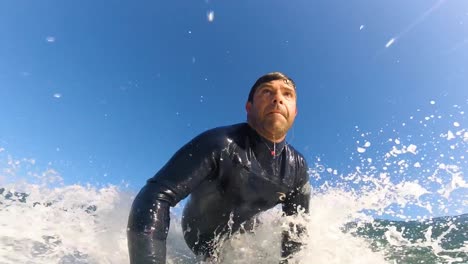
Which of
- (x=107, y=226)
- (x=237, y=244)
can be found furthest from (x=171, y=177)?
(x=107, y=226)

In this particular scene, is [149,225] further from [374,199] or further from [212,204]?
[374,199]

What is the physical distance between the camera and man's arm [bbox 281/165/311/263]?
4.05 meters

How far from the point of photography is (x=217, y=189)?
3512mm

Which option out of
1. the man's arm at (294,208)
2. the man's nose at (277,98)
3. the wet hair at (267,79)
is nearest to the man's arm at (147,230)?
the man's nose at (277,98)

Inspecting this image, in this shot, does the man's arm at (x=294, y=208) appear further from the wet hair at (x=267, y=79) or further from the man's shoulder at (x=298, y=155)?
the wet hair at (x=267, y=79)

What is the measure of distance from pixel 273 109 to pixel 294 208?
1335 mm

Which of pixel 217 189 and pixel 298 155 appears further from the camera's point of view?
pixel 298 155

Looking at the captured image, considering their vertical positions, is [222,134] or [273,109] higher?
[273,109]

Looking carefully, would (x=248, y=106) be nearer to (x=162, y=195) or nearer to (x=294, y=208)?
(x=294, y=208)

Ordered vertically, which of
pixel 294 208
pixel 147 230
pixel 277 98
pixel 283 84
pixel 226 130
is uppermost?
pixel 283 84

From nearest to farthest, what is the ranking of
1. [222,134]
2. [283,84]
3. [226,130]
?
[222,134], [226,130], [283,84]

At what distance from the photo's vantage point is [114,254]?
14.8 feet

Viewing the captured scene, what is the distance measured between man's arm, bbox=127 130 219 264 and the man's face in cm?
58

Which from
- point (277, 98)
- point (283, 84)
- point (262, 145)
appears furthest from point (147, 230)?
point (283, 84)
